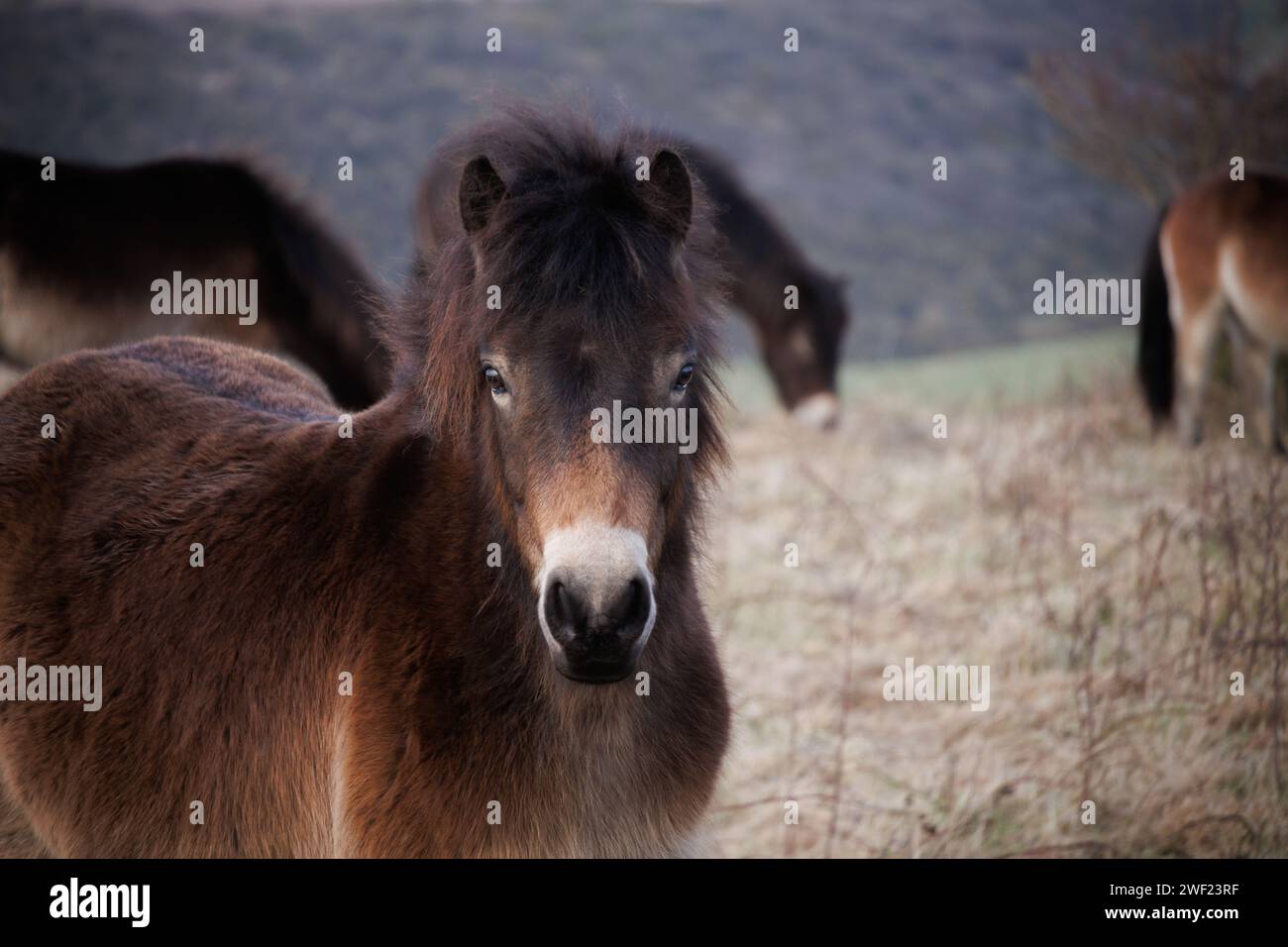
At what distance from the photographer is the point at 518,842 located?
8.25 ft

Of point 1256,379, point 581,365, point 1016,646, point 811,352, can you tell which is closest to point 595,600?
point 581,365

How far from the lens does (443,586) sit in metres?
2.69

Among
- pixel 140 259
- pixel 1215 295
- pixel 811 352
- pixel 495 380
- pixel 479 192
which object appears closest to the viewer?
pixel 495 380

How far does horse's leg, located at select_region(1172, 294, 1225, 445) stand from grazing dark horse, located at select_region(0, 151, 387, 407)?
7392 millimetres

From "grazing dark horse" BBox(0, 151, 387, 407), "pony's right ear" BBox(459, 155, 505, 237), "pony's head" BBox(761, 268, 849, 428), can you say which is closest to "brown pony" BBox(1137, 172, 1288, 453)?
"pony's head" BBox(761, 268, 849, 428)

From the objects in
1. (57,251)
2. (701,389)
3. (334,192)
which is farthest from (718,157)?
(334,192)

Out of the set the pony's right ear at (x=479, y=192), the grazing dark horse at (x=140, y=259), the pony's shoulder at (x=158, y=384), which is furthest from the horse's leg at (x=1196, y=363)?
the pony's right ear at (x=479, y=192)

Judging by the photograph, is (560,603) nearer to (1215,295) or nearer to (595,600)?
(595,600)

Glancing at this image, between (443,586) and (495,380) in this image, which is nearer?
(495,380)

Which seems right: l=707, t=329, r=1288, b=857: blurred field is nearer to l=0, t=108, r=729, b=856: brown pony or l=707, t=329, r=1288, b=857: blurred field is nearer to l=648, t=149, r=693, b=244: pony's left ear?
l=0, t=108, r=729, b=856: brown pony

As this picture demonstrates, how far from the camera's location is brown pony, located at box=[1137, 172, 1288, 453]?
8852 mm

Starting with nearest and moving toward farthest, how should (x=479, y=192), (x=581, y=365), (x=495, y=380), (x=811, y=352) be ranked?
1. (x=581, y=365)
2. (x=495, y=380)
3. (x=479, y=192)
4. (x=811, y=352)

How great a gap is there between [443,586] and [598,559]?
0.71m

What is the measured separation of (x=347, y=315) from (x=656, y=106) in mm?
20702
